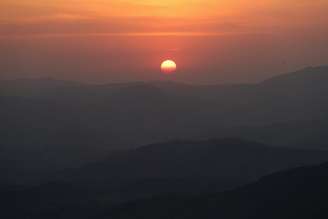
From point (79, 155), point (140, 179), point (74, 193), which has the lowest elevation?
point (74, 193)

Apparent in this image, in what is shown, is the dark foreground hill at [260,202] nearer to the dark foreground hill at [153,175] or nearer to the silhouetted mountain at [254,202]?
the silhouetted mountain at [254,202]

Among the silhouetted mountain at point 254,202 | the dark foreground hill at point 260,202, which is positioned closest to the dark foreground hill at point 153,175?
the silhouetted mountain at point 254,202

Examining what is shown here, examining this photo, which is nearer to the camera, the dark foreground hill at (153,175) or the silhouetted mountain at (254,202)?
the silhouetted mountain at (254,202)

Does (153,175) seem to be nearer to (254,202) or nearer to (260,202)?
(254,202)

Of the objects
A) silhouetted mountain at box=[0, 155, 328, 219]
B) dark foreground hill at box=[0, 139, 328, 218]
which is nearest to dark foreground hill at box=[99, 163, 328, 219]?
silhouetted mountain at box=[0, 155, 328, 219]

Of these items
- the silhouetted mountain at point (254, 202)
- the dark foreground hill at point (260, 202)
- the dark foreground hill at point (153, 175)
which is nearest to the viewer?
the dark foreground hill at point (260, 202)

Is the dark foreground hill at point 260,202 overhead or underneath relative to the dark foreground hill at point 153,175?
underneath

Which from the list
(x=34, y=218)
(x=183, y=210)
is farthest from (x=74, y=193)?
(x=183, y=210)

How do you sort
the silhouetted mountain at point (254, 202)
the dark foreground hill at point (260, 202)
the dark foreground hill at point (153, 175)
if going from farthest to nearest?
1. the dark foreground hill at point (153, 175)
2. the silhouetted mountain at point (254, 202)
3. the dark foreground hill at point (260, 202)

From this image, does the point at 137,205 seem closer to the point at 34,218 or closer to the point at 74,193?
the point at 34,218

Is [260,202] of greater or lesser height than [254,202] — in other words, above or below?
below

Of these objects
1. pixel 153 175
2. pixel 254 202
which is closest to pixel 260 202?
pixel 254 202
